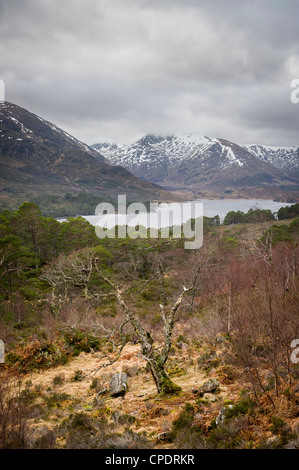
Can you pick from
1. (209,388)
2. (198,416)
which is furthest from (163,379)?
(198,416)

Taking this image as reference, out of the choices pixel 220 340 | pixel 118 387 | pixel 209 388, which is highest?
pixel 209 388

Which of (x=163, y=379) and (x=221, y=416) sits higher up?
(x=221, y=416)

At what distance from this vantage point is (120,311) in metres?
22.4

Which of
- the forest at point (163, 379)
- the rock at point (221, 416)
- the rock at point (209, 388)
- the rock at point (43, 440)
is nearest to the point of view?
the forest at point (163, 379)

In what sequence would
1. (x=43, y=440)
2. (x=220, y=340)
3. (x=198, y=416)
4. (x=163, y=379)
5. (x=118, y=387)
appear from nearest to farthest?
(x=43, y=440)
(x=198, y=416)
(x=163, y=379)
(x=118, y=387)
(x=220, y=340)

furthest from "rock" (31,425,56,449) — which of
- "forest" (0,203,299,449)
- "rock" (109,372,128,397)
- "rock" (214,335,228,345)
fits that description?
"rock" (214,335,228,345)

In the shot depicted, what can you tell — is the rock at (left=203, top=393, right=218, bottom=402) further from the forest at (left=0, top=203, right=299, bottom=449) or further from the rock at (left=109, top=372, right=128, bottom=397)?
the rock at (left=109, top=372, right=128, bottom=397)

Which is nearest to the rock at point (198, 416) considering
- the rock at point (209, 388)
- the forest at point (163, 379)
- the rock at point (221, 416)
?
the forest at point (163, 379)

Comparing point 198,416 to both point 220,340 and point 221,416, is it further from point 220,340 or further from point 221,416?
point 220,340

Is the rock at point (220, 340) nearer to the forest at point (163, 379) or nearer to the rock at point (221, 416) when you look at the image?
the forest at point (163, 379)

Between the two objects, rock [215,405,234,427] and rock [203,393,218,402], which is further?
rock [203,393,218,402]
